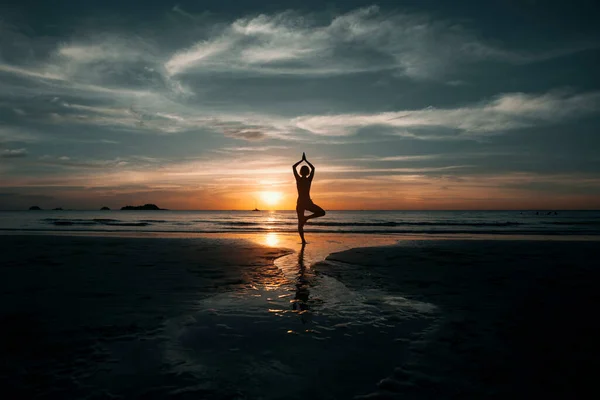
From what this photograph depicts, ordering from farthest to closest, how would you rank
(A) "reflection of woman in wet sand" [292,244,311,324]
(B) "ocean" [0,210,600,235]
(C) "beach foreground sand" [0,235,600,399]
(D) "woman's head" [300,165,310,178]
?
(B) "ocean" [0,210,600,235] → (D) "woman's head" [300,165,310,178] → (A) "reflection of woman in wet sand" [292,244,311,324] → (C) "beach foreground sand" [0,235,600,399]

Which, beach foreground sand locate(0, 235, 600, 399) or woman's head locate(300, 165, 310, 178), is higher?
woman's head locate(300, 165, 310, 178)

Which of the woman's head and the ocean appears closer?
the woman's head

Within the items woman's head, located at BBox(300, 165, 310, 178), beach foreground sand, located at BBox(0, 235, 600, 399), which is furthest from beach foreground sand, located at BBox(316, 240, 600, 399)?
woman's head, located at BBox(300, 165, 310, 178)

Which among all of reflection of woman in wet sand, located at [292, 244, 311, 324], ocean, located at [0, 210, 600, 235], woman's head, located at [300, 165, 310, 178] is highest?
woman's head, located at [300, 165, 310, 178]

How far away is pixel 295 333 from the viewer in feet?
16.5

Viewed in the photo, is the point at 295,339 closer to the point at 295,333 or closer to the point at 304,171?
the point at 295,333

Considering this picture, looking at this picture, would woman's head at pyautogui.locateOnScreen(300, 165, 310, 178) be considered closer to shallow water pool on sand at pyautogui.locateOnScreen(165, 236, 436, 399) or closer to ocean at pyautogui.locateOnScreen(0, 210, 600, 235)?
shallow water pool on sand at pyautogui.locateOnScreen(165, 236, 436, 399)

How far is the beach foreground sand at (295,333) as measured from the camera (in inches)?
139

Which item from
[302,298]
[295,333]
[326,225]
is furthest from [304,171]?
[326,225]

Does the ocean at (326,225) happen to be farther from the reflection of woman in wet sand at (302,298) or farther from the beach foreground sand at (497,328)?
the reflection of woman in wet sand at (302,298)

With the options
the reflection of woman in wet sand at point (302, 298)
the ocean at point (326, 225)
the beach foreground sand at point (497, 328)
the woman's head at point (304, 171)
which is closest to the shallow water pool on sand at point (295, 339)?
the reflection of woman in wet sand at point (302, 298)

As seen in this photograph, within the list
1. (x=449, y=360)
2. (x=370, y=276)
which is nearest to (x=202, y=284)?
(x=370, y=276)

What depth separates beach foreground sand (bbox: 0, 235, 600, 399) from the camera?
3.52 metres

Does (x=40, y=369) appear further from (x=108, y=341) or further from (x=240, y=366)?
(x=240, y=366)
